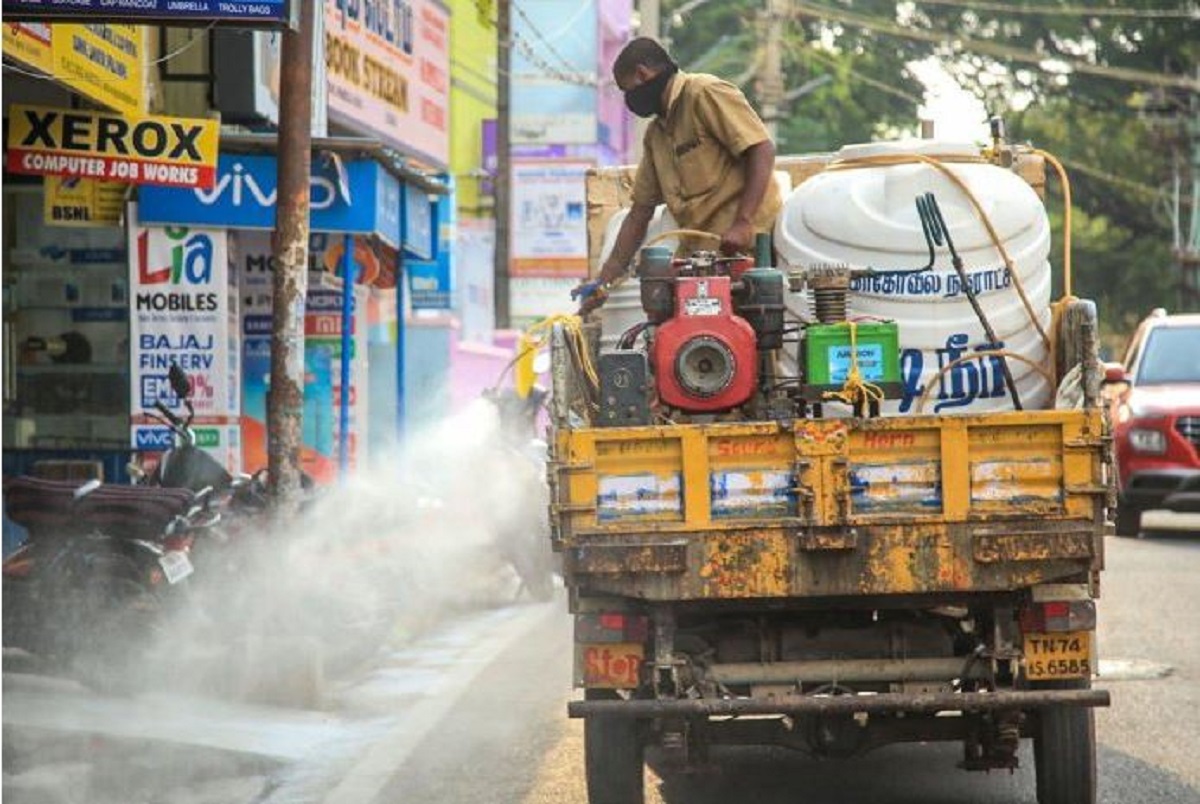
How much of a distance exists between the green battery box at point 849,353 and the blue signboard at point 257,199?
27.0 ft

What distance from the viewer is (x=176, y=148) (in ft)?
46.3

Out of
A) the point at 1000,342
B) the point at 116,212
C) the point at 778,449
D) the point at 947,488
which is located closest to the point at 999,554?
the point at 947,488

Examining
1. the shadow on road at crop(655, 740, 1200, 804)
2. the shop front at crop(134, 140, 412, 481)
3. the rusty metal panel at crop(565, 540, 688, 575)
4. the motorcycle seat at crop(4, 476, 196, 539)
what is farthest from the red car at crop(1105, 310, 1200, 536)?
the rusty metal panel at crop(565, 540, 688, 575)

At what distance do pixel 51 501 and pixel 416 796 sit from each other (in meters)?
3.00

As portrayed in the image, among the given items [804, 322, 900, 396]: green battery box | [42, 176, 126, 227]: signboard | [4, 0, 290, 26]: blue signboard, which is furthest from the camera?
[42, 176, 126, 227]: signboard

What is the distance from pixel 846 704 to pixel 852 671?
0.24m

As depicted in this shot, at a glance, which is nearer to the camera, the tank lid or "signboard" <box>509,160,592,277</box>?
the tank lid

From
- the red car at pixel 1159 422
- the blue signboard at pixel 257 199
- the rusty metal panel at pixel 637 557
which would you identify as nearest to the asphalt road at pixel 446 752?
the rusty metal panel at pixel 637 557

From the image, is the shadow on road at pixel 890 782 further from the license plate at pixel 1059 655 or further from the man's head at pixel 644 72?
the man's head at pixel 644 72

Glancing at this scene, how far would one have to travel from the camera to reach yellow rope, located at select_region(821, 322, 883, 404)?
812 centimetres

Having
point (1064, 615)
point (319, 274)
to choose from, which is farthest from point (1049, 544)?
point (319, 274)

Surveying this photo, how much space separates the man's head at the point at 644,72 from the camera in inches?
382

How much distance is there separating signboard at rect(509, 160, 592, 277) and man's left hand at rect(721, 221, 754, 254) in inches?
1151

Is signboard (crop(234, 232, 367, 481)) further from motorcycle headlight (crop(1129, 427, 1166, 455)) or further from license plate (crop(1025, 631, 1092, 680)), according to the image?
license plate (crop(1025, 631, 1092, 680))
